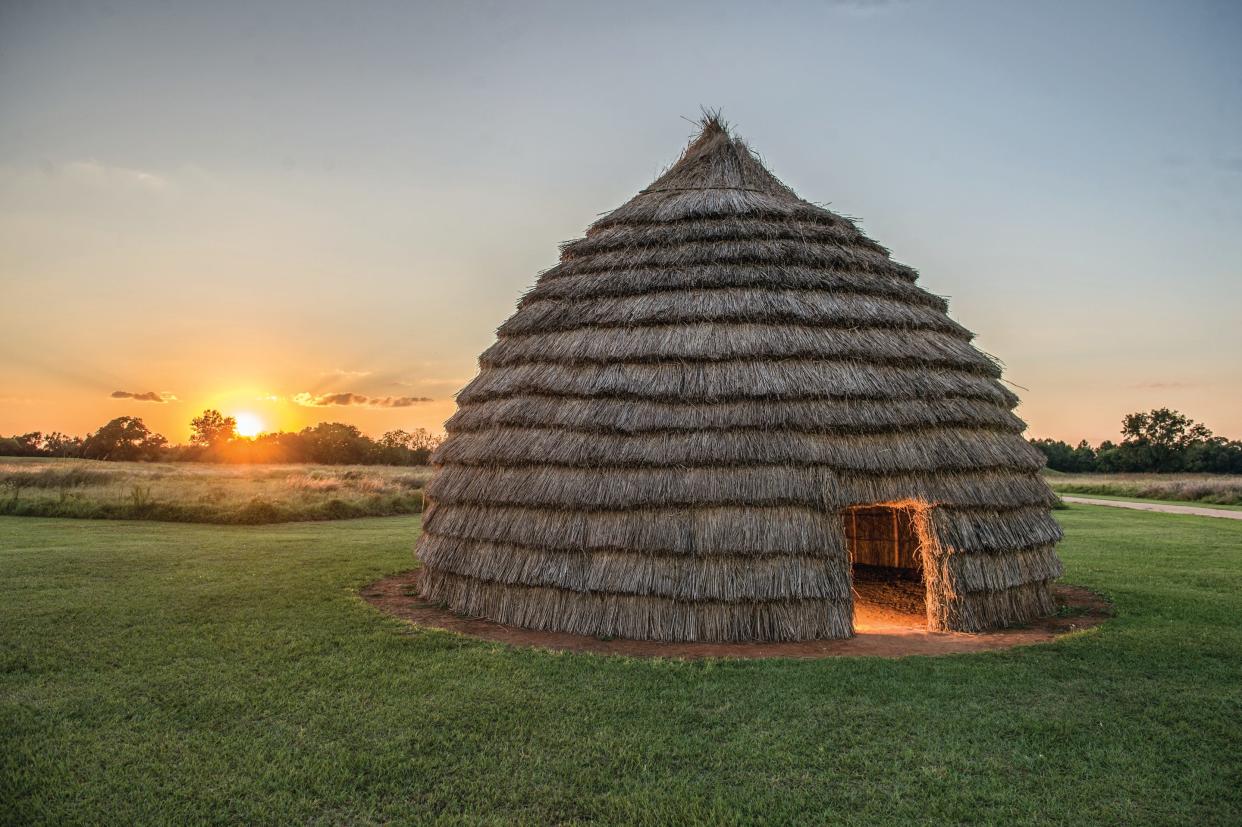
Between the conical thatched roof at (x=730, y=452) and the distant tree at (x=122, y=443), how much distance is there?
2905 inches

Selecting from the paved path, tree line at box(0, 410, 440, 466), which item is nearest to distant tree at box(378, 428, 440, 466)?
tree line at box(0, 410, 440, 466)

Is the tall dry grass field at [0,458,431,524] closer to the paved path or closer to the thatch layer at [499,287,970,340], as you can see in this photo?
the thatch layer at [499,287,970,340]

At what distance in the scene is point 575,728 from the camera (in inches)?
265

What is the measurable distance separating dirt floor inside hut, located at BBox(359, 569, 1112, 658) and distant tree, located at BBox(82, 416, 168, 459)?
72502 millimetres

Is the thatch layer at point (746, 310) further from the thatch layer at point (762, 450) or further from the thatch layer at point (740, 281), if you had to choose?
the thatch layer at point (762, 450)

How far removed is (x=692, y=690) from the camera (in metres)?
7.75

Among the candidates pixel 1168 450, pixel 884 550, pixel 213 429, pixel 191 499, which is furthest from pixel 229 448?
pixel 1168 450

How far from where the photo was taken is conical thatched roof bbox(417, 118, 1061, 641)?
9.84m

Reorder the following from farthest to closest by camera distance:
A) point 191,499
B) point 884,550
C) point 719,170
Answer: point 191,499 < point 884,550 < point 719,170

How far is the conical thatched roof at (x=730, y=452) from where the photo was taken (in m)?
9.84

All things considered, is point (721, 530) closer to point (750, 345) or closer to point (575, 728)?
point (750, 345)

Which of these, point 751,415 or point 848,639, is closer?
point 848,639

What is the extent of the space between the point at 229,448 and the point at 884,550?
78.1 meters

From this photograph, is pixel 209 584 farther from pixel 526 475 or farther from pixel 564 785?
pixel 564 785
